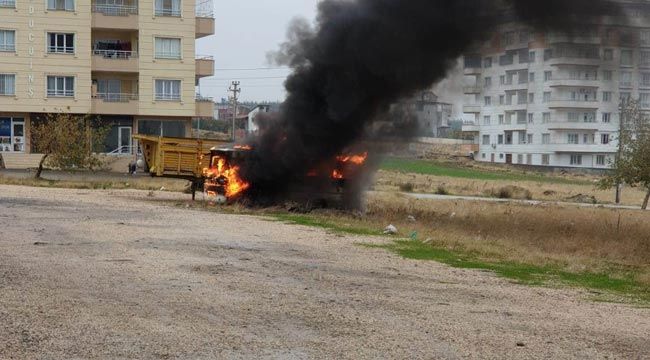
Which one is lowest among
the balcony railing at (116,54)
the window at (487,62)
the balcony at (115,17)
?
the window at (487,62)

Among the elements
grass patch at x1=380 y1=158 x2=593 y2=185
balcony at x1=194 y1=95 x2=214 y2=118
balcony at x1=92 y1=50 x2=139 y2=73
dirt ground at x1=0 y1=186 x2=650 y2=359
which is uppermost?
balcony at x1=92 y1=50 x2=139 y2=73

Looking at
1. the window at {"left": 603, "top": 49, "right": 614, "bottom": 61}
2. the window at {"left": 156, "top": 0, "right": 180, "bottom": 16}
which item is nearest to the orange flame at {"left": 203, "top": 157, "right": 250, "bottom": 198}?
the window at {"left": 603, "top": 49, "right": 614, "bottom": 61}

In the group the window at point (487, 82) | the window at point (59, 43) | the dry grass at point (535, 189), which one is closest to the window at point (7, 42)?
the window at point (59, 43)

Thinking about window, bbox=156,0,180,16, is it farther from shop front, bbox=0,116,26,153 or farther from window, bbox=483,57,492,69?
window, bbox=483,57,492,69

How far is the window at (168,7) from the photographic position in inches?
2559

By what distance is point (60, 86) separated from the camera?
63000 millimetres

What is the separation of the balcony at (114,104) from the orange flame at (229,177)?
3383 cm

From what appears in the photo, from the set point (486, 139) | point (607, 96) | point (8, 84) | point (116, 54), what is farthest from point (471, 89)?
point (486, 139)

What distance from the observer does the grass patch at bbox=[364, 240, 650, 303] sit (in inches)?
605

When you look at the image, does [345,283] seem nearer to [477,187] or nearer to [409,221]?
[409,221]

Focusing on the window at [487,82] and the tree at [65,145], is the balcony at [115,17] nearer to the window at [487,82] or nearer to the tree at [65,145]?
the tree at [65,145]

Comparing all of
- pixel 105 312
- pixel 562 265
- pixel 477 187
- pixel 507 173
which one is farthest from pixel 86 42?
pixel 105 312

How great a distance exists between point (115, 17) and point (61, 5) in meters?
4.11

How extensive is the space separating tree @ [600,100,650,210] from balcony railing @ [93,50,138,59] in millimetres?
37137
